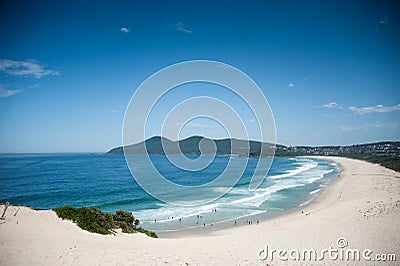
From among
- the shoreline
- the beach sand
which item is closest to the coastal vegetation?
the beach sand

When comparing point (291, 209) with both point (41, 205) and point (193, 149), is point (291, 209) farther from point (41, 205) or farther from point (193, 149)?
point (193, 149)

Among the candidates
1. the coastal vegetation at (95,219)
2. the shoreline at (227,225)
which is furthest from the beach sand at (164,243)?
the shoreline at (227,225)

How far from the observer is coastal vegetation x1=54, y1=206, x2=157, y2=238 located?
12742 mm

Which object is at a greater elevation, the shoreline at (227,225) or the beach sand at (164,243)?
the beach sand at (164,243)

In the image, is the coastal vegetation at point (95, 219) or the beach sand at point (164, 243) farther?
the coastal vegetation at point (95, 219)

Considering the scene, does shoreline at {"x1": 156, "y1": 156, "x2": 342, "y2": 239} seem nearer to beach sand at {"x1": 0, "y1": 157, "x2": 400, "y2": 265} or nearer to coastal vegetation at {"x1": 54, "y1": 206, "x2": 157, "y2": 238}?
beach sand at {"x1": 0, "y1": 157, "x2": 400, "y2": 265}

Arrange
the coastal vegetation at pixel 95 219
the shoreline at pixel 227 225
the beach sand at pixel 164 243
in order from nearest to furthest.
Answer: the beach sand at pixel 164 243, the coastal vegetation at pixel 95 219, the shoreline at pixel 227 225

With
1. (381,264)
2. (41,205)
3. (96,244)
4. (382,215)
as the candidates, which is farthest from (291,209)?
(41,205)

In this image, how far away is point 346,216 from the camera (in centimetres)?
2009

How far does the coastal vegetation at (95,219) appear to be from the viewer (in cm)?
1274

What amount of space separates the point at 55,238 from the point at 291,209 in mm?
21952

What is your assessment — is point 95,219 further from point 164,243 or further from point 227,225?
point 227,225

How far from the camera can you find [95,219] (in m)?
13.7

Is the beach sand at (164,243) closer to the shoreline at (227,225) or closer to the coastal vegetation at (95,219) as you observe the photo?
the coastal vegetation at (95,219)
